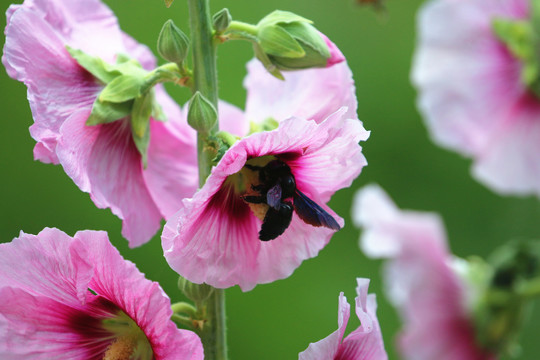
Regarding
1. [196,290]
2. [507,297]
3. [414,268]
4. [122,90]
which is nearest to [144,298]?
[196,290]

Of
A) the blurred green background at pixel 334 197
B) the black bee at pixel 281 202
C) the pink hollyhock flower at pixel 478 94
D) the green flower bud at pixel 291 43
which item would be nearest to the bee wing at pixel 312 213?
the black bee at pixel 281 202

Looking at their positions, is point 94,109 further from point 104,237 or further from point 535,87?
point 535,87

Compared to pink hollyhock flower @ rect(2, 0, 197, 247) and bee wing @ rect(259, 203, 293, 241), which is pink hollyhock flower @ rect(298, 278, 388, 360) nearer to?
bee wing @ rect(259, 203, 293, 241)

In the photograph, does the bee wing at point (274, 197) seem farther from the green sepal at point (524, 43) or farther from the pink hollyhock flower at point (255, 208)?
the green sepal at point (524, 43)

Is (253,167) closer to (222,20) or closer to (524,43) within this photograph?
(222,20)

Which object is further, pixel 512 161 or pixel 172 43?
pixel 512 161

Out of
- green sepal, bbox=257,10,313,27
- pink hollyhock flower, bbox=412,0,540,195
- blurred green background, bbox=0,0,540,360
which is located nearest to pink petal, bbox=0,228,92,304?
green sepal, bbox=257,10,313,27
